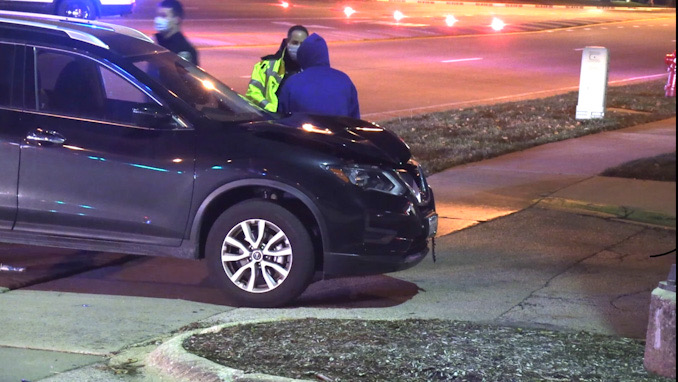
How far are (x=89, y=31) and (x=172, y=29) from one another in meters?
2.30

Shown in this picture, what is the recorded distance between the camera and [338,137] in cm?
684

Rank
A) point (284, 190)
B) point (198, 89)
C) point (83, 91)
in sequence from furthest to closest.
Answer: point (198, 89), point (83, 91), point (284, 190)

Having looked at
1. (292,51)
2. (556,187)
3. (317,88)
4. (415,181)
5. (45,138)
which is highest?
(292,51)

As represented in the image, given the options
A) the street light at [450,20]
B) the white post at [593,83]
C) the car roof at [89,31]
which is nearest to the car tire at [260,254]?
the car roof at [89,31]

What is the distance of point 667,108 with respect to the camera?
17.6 m

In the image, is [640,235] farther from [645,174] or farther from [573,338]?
[573,338]

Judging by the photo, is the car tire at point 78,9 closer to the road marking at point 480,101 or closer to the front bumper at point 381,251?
the road marking at point 480,101

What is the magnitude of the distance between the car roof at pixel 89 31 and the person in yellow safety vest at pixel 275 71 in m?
1.44

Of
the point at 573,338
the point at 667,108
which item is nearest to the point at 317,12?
the point at 667,108

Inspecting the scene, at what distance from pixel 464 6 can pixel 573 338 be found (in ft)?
147

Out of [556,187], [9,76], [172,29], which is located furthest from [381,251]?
[556,187]

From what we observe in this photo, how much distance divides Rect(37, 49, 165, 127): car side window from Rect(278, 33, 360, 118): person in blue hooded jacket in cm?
132

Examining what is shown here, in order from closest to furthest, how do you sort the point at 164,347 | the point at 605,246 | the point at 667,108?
the point at 164,347
the point at 605,246
the point at 667,108

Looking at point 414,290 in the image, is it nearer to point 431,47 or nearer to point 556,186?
point 556,186
